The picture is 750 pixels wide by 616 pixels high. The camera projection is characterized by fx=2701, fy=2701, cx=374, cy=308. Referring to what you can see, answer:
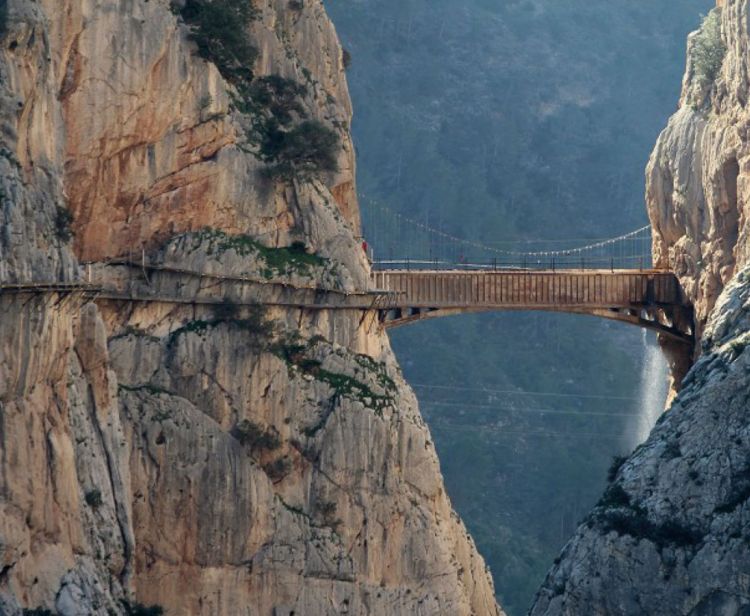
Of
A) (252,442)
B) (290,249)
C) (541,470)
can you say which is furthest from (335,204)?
(541,470)

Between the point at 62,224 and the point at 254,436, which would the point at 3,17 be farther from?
the point at 254,436

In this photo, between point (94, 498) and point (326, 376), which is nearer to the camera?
point (94, 498)

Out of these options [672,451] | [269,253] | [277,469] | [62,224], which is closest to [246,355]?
[277,469]

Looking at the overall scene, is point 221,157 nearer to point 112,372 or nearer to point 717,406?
point 112,372

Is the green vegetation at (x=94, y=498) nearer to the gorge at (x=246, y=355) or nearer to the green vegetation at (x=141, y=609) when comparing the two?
Result: the gorge at (x=246, y=355)

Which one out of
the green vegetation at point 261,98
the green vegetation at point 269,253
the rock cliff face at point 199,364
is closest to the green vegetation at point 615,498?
the rock cliff face at point 199,364

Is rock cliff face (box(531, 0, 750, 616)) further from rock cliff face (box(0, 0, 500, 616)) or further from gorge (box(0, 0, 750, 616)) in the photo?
rock cliff face (box(0, 0, 500, 616))
